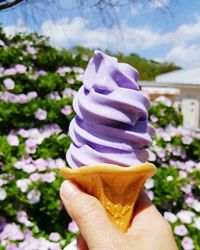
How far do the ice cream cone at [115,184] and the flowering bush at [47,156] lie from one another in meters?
1.45

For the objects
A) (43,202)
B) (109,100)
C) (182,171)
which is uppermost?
(109,100)

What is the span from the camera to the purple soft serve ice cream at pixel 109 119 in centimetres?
147

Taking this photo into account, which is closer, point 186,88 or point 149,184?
point 149,184

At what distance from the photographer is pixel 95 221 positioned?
131cm

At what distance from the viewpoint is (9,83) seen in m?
3.71

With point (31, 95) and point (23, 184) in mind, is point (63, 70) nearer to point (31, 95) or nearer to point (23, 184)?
point (31, 95)

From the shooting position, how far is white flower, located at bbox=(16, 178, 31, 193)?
2889mm

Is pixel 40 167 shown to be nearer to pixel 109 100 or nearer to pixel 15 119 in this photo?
pixel 15 119

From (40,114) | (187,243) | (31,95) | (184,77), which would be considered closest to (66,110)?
(40,114)

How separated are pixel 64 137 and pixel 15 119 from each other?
Result: 1.34 feet

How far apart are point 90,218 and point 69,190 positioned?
0.13 m

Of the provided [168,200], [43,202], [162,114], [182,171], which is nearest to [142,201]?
[43,202]

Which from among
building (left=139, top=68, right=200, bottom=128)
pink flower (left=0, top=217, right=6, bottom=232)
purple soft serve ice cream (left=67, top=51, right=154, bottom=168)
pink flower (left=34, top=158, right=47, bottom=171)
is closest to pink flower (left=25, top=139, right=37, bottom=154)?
pink flower (left=34, top=158, right=47, bottom=171)

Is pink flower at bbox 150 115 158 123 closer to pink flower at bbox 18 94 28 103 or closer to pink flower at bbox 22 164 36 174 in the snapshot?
pink flower at bbox 18 94 28 103
